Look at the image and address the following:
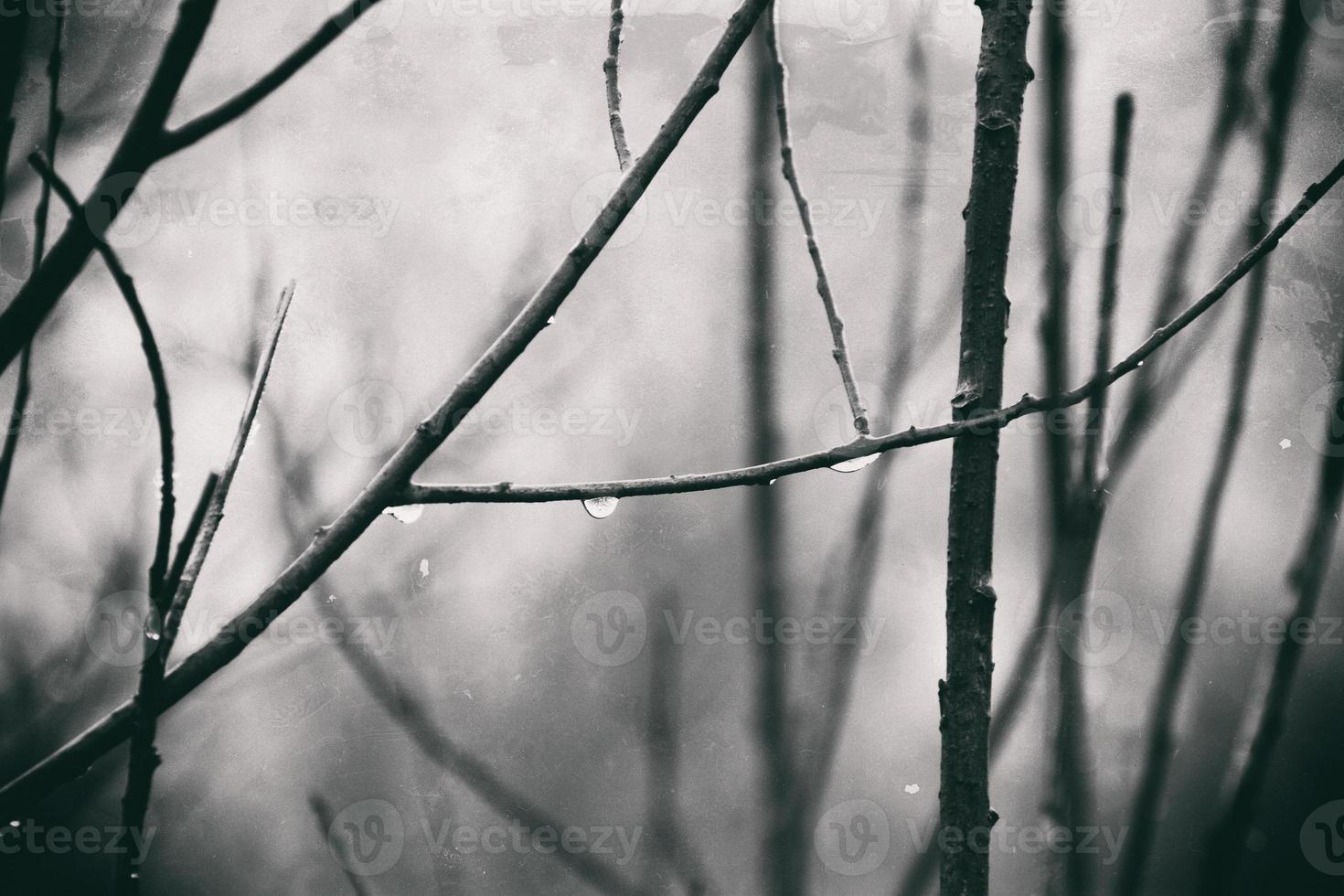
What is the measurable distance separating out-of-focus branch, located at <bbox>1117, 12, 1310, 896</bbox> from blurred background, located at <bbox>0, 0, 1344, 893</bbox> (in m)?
0.02

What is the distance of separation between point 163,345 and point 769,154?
3.11 feet

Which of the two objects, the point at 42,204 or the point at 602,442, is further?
the point at 602,442

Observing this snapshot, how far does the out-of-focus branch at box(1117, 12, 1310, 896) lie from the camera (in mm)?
1115

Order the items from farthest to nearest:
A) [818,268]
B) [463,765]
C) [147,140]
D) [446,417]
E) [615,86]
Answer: [463,765] → [818,268] → [615,86] → [446,417] → [147,140]

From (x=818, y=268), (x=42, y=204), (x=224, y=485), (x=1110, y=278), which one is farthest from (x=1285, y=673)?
(x=42, y=204)

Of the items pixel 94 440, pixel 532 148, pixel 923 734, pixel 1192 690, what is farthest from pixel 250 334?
pixel 1192 690

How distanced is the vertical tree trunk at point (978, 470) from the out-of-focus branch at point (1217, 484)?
0.56m

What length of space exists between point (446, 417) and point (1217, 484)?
1.15m

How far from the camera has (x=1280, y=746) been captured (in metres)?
1.13

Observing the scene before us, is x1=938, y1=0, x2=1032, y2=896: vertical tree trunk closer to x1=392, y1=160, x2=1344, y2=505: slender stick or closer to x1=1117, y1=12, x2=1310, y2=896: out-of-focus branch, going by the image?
x1=392, y1=160, x2=1344, y2=505: slender stick

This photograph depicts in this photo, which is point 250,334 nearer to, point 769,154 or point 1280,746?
point 769,154

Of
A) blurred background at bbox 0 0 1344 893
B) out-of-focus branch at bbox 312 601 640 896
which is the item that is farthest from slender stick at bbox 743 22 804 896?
out-of-focus branch at bbox 312 601 640 896

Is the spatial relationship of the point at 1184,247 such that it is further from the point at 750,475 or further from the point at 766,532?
the point at 750,475

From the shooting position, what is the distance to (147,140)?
1.05ft
